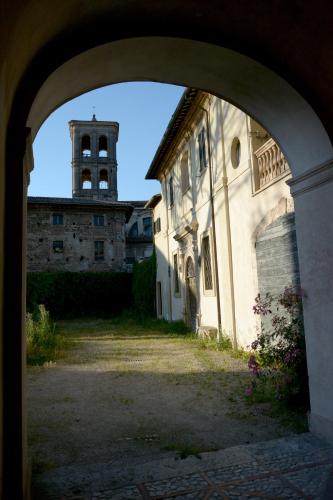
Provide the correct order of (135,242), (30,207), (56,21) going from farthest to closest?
(135,242)
(30,207)
(56,21)

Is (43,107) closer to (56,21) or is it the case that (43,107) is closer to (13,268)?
(56,21)

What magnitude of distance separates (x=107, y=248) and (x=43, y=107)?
83.8 feet

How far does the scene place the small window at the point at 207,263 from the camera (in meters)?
12.2

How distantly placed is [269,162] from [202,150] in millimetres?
4620

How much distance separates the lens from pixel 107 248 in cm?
2870

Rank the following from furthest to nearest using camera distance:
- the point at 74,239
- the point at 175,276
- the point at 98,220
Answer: the point at 98,220
the point at 74,239
the point at 175,276

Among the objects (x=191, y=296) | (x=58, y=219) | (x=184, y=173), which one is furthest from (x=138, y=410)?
(x=58, y=219)

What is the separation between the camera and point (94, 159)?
1702 inches

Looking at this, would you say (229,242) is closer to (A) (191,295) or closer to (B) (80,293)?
(A) (191,295)

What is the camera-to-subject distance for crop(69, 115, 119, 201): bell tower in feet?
140

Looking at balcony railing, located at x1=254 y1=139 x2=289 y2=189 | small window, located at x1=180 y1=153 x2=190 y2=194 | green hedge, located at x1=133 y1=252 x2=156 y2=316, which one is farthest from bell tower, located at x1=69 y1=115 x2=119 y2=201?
balcony railing, located at x1=254 y1=139 x2=289 y2=189

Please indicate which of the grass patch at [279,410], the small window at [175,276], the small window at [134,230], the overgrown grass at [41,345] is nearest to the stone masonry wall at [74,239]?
the small window at [175,276]

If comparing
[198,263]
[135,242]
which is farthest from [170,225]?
[135,242]

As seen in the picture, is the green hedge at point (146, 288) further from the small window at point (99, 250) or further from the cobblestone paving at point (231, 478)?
the cobblestone paving at point (231, 478)
